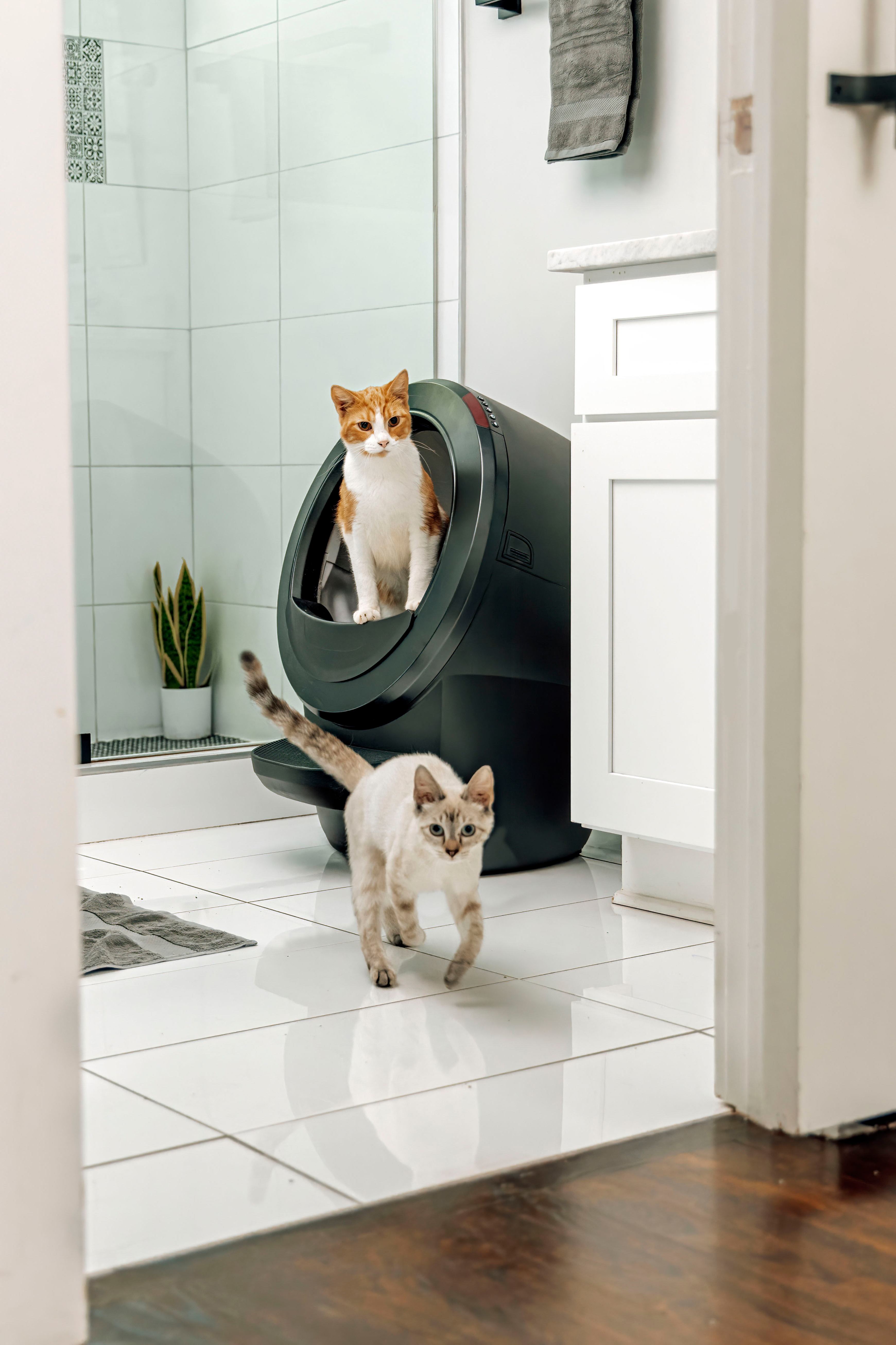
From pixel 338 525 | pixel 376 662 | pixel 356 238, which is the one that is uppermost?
pixel 356 238

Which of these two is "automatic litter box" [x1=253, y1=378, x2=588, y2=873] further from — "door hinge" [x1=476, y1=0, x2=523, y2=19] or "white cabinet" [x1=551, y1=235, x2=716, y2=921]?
"door hinge" [x1=476, y1=0, x2=523, y2=19]

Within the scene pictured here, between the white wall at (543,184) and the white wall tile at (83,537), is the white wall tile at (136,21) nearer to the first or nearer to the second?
the white wall at (543,184)

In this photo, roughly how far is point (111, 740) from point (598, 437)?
5.38 feet

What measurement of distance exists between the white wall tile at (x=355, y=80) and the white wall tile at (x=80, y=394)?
676 millimetres

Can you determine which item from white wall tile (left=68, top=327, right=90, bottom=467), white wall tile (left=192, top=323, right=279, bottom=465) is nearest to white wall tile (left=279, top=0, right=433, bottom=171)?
white wall tile (left=192, top=323, right=279, bottom=465)

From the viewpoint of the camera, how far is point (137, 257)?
371cm

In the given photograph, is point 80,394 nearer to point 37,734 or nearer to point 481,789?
point 481,789

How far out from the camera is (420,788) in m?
2.10

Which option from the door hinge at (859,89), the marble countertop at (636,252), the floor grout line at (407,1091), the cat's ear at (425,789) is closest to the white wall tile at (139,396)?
the marble countertop at (636,252)

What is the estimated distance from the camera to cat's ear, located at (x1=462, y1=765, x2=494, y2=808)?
7.00 feet

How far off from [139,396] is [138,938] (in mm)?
1743

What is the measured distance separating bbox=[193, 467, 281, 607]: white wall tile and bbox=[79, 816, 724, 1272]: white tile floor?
1125 millimetres

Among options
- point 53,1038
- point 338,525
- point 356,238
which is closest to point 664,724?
point 338,525

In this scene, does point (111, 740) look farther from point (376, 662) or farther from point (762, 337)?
point (762, 337)
